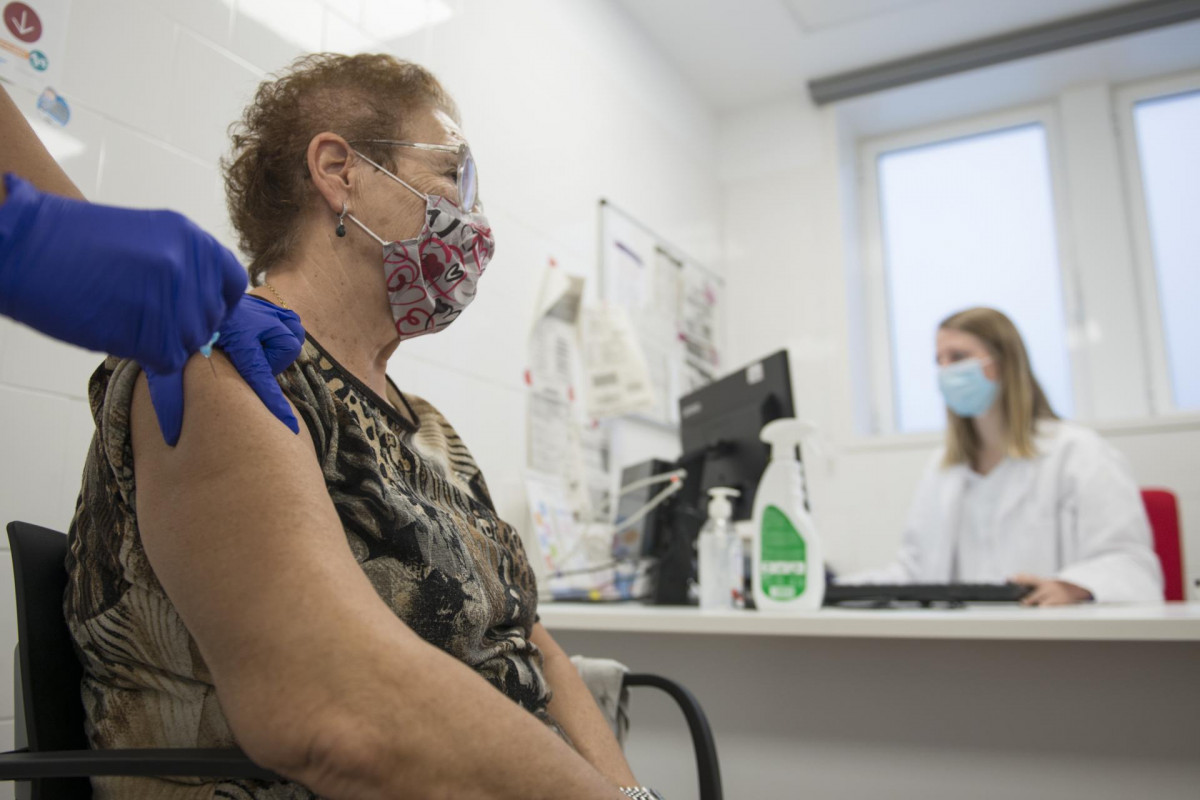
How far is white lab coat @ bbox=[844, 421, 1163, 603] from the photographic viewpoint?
2279mm

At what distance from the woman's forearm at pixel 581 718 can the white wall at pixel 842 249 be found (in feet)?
8.21

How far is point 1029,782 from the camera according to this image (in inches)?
53.0

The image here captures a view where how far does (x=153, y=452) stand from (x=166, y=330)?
0.58 ft

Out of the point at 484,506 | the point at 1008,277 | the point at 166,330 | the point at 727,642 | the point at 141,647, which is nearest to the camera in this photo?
the point at 166,330

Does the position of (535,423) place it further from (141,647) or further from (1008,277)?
(1008,277)

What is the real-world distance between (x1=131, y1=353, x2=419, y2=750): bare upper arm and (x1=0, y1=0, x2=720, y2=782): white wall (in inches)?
26.6

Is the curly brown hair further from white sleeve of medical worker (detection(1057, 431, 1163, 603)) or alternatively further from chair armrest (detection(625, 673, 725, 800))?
white sleeve of medical worker (detection(1057, 431, 1163, 603))

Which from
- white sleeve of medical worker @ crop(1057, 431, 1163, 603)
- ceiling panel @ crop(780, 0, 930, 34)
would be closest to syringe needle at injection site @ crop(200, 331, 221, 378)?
white sleeve of medical worker @ crop(1057, 431, 1163, 603)

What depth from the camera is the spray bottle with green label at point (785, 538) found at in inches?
63.6

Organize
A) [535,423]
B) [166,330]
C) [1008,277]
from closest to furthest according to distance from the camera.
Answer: [166,330] → [535,423] → [1008,277]

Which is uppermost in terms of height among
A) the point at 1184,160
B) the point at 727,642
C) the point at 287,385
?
the point at 1184,160

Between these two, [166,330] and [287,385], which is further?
[287,385]

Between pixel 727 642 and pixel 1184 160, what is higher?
pixel 1184 160

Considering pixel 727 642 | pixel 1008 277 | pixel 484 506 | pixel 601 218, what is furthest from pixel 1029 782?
pixel 1008 277
